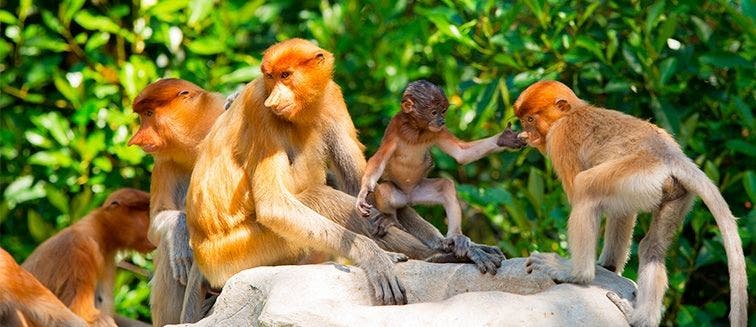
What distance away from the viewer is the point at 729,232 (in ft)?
15.6

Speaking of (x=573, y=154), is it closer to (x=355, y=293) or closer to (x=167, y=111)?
(x=355, y=293)

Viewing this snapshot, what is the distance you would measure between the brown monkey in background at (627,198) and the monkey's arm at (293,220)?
726 millimetres

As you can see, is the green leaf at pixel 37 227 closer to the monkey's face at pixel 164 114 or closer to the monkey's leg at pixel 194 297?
the monkey's face at pixel 164 114

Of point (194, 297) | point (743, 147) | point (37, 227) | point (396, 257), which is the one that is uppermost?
point (396, 257)

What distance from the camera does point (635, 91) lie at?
24.0ft

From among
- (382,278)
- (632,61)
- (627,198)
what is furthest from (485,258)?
(632,61)

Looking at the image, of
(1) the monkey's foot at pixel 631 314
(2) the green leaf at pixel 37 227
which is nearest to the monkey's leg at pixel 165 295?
(1) the monkey's foot at pixel 631 314

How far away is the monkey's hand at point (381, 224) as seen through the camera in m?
5.64

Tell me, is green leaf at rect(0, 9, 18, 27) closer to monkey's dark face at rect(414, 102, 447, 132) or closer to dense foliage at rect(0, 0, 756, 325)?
dense foliage at rect(0, 0, 756, 325)

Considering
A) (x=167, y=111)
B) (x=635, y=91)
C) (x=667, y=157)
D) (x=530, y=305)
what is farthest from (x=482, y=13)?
(x=530, y=305)

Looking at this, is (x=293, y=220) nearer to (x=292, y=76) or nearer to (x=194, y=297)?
(x=292, y=76)

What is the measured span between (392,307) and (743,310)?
1.28 m

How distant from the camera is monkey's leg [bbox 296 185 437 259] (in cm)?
556

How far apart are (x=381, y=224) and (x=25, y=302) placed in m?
2.08
